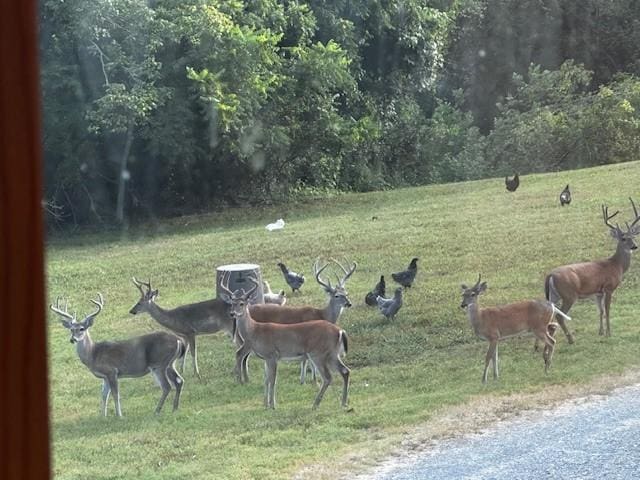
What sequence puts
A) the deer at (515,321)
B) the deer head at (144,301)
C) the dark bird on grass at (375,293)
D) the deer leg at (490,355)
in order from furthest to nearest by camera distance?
the dark bird on grass at (375,293) → the deer head at (144,301) → the deer at (515,321) → the deer leg at (490,355)

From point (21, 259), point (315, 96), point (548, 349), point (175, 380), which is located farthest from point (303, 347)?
point (315, 96)

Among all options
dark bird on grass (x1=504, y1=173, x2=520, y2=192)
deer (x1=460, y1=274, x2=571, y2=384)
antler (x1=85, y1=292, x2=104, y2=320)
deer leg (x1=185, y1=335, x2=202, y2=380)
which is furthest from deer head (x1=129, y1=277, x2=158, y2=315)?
dark bird on grass (x1=504, y1=173, x2=520, y2=192)

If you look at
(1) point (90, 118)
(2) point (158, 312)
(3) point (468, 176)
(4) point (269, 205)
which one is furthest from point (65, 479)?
(3) point (468, 176)

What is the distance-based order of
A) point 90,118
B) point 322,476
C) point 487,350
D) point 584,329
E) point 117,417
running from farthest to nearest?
point 90,118 → point 584,329 → point 487,350 → point 117,417 → point 322,476

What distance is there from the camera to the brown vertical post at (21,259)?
0.65 metres

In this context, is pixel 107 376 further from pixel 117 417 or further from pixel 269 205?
pixel 269 205

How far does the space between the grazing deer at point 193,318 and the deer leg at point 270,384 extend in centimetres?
66

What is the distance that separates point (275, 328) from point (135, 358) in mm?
707

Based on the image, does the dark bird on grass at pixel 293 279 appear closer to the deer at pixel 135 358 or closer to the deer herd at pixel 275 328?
the deer herd at pixel 275 328

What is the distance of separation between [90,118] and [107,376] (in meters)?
5.39

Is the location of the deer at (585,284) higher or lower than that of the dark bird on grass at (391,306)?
higher

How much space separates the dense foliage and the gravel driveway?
517 cm

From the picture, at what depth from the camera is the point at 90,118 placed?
10273mm

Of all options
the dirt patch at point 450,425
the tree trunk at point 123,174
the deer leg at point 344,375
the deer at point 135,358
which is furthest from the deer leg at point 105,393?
the tree trunk at point 123,174
